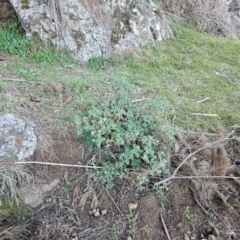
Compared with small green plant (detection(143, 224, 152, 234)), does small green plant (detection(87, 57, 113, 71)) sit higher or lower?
higher

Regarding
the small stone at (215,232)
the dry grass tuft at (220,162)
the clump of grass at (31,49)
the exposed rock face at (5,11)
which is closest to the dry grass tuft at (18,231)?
the small stone at (215,232)

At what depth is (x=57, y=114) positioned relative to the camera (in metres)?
2.22

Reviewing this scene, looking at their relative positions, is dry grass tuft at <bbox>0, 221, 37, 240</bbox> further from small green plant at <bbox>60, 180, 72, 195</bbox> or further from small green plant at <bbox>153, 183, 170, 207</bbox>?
small green plant at <bbox>153, 183, 170, 207</bbox>

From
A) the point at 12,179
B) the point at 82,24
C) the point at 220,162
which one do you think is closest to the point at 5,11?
the point at 82,24

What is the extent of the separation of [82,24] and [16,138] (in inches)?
57.5

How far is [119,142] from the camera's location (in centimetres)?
181

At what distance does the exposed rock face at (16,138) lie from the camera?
1.89 m

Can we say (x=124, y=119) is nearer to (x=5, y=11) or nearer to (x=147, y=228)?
(x=147, y=228)

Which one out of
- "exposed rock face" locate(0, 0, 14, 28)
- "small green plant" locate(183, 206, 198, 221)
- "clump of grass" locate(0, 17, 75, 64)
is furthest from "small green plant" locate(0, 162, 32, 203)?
"exposed rock face" locate(0, 0, 14, 28)

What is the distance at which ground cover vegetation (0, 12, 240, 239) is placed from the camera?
182cm

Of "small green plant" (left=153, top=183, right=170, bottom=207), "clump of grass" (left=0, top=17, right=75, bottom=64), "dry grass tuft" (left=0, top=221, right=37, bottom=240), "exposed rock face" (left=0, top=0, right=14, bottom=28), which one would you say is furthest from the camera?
"exposed rock face" (left=0, top=0, right=14, bottom=28)

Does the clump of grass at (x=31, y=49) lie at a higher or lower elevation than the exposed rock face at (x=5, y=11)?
lower

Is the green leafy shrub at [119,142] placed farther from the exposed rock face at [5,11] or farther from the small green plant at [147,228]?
the exposed rock face at [5,11]

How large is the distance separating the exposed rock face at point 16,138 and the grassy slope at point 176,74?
16 centimetres
